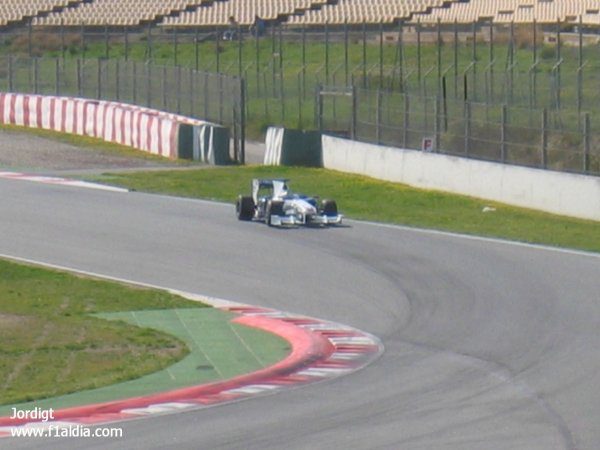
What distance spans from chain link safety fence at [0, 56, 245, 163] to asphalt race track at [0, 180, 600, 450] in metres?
10.1

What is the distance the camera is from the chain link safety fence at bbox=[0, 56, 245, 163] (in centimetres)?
3841

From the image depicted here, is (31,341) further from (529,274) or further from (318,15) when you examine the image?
(318,15)

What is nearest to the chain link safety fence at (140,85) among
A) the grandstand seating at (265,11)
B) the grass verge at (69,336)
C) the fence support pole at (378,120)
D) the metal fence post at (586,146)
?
the fence support pole at (378,120)

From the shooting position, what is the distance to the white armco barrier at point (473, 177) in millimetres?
26219

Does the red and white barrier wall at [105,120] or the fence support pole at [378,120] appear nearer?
the fence support pole at [378,120]

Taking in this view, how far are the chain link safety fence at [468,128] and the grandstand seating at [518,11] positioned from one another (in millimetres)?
20129

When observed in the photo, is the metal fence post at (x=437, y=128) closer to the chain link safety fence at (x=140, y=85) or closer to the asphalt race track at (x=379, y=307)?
the chain link safety fence at (x=140, y=85)

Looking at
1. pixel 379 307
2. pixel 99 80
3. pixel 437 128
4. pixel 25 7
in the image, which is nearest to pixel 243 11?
pixel 25 7

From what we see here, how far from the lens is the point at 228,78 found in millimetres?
38031

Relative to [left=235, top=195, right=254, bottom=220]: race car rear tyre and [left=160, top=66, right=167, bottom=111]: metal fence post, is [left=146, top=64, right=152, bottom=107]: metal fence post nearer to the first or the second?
[left=160, top=66, right=167, bottom=111]: metal fence post

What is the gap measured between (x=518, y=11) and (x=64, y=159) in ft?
93.9

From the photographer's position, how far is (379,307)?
16516 millimetres

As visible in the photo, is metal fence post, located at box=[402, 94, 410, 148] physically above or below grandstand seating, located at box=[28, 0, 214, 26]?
below

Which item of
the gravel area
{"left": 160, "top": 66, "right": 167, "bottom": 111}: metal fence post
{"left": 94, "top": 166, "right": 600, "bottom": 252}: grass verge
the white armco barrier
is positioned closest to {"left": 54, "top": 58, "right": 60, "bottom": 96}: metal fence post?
{"left": 160, "top": 66, "right": 167, "bottom": 111}: metal fence post
